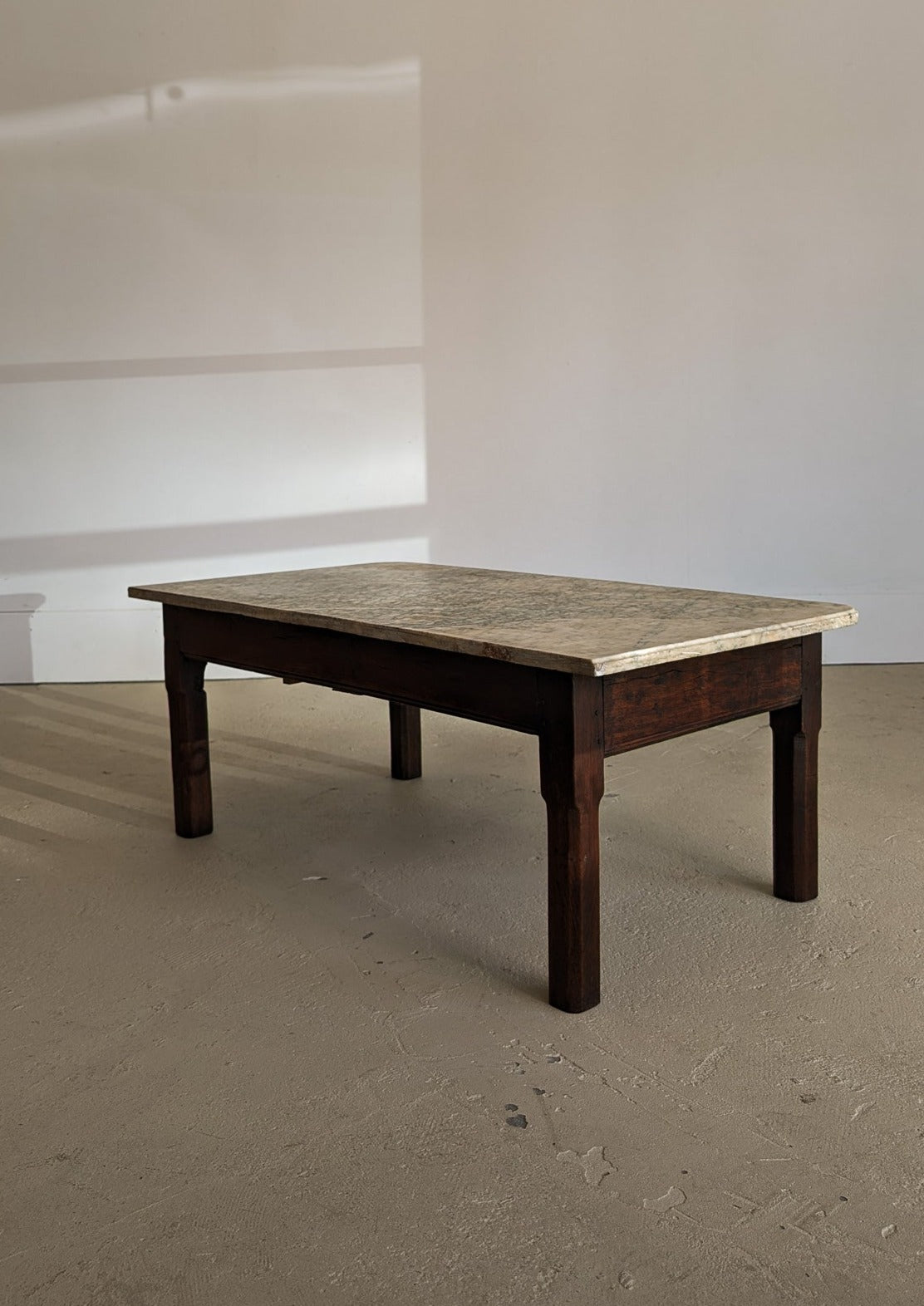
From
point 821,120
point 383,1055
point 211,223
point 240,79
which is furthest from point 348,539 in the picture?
point 383,1055

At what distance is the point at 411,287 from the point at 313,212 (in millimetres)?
455

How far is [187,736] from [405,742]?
65 cm

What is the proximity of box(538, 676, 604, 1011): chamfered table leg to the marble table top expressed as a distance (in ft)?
0.34

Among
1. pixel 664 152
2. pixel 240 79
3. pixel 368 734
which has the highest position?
pixel 240 79

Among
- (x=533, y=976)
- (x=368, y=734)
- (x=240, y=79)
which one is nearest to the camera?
(x=533, y=976)

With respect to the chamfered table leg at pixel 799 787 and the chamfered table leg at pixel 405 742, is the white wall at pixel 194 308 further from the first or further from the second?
the chamfered table leg at pixel 799 787

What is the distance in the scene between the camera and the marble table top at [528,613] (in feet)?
6.17

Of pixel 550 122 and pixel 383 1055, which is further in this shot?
pixel 550 122

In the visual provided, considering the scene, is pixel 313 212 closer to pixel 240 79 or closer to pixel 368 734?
pixel 240 79

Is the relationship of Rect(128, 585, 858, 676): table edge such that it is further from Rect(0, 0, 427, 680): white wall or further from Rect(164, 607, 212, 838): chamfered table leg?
Rect(0, 0, 427, 680): white wall

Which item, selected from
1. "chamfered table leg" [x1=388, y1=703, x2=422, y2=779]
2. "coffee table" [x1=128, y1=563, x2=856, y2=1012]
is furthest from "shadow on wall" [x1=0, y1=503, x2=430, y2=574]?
"coffee table" [x1=128, y1=563, x2=856, y2=1012]

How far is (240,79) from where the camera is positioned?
15.0 feet

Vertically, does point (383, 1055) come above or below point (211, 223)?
below

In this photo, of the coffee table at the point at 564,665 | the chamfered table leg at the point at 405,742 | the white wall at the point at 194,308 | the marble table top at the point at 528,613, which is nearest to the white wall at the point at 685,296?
the white wall at the point at 194,308
